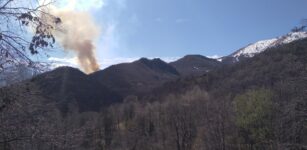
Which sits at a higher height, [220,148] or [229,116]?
[229,116]

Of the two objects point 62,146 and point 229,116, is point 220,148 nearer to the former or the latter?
point 229,116

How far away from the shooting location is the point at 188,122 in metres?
66.6

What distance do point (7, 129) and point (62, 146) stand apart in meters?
0.86

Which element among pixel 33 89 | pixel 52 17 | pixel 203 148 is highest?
A: pixel 52 17

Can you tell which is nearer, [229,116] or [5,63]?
[5,63]

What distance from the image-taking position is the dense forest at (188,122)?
6.64 meters

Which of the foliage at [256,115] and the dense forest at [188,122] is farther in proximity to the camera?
the foliage at [256,115]

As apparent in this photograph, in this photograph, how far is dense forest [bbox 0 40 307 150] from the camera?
6.64m

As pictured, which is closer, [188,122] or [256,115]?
[256,115]

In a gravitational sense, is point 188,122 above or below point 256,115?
below

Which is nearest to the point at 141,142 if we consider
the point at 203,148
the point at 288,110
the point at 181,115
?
the point at 181,115

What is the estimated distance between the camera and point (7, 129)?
258 inches

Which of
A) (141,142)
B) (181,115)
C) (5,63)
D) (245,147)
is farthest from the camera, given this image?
(141,142)

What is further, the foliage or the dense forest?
the foliage
